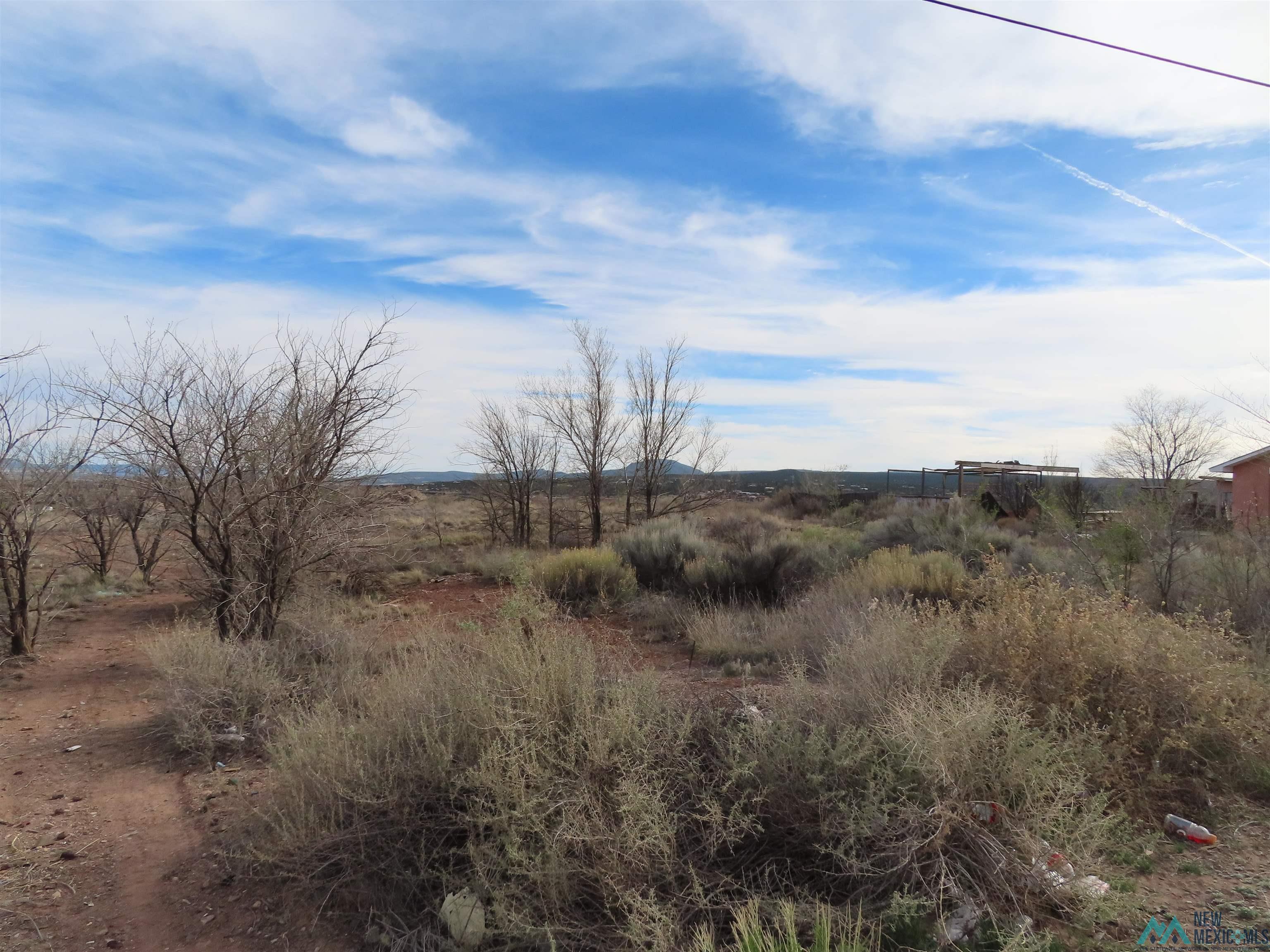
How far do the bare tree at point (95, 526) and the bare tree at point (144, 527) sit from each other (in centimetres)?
21

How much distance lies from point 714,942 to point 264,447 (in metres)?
6.76

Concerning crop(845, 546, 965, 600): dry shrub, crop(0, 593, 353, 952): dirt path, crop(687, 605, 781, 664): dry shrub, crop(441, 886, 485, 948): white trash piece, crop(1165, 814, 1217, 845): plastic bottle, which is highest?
crop(845, 546, 965, 600): dry shrub

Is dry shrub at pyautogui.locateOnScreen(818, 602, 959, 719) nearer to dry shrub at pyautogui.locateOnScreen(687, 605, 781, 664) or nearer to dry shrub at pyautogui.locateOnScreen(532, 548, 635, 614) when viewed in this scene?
dry shrub at pyautogui.locateOnScreen(687, 605, 781, 664)

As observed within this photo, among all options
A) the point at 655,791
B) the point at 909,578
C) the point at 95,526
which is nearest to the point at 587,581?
the point at 909,578

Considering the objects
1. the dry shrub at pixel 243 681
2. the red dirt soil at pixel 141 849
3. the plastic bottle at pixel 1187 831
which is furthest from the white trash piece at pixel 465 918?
the plastic bottle at pixel 1187 831

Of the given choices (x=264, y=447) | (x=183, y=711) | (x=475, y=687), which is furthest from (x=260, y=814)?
(x=264, y=447)

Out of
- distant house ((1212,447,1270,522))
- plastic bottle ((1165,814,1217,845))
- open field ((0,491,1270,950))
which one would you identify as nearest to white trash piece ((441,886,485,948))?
open field ((0,491,1270,950))

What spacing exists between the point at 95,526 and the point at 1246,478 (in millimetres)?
32887

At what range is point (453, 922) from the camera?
3.51m

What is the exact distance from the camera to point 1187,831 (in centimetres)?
427

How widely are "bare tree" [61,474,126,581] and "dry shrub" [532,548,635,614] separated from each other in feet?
21.8

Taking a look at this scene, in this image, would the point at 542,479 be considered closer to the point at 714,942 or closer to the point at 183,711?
the point at 183,711

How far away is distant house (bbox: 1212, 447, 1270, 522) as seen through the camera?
21516mm

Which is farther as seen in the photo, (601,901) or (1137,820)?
(1137,820)
